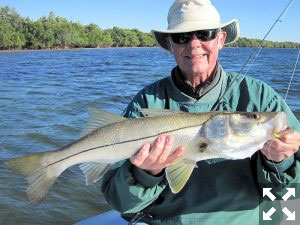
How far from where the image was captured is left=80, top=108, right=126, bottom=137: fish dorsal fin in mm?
3077

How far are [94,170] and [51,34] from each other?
10750cm

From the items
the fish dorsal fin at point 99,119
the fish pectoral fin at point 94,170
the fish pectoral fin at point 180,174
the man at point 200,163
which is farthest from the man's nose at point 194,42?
the fish pectoral fin at point 94,170

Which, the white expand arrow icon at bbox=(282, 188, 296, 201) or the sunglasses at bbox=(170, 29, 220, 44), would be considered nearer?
the white expand arrow icon at bbox=(282, 188, 296, 201)

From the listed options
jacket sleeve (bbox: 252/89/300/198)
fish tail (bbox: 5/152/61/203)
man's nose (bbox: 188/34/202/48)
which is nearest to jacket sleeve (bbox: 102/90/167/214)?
fish tail (bbox: 5/152/61/203)

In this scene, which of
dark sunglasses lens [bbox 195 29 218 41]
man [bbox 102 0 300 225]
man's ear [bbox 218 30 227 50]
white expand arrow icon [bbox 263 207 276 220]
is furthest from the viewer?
man's ear [bbox 218 30 227 50]

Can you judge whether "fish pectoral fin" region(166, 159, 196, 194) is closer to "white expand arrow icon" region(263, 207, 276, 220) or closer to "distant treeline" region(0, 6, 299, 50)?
"white expand arrow icon" region(263, 207, 276, 220)

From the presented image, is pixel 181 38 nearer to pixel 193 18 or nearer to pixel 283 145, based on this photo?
pixel 193 18

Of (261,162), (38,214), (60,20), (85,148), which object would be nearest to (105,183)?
(85,148)

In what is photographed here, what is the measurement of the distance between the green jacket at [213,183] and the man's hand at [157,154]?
14 centimetres

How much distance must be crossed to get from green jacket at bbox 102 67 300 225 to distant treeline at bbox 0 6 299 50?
77998mm

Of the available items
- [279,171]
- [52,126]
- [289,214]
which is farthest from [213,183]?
[52,126]

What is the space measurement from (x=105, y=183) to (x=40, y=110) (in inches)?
452

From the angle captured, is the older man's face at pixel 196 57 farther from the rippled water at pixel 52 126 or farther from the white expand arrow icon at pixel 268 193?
the rippled water at pixel 52 126

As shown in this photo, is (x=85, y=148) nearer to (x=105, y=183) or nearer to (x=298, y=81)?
(x=105, y=183)
